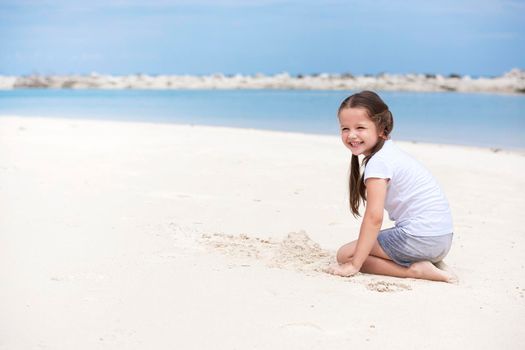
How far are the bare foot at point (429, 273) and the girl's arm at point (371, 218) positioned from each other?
0.26 m

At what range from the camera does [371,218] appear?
2928 millimetres

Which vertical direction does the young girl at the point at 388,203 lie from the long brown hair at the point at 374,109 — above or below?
below

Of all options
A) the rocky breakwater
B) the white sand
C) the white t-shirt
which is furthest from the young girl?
the rocky breakwater

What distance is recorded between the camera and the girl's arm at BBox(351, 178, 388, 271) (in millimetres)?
2926

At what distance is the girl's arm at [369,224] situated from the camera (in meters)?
2.93

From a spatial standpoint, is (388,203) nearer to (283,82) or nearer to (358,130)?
(358,130)

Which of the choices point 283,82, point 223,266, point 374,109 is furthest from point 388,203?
point 283,82

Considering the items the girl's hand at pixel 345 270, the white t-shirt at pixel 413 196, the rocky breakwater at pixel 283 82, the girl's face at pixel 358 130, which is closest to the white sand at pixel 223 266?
the girl's hand at pixel 345 270

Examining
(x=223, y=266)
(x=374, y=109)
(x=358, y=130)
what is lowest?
(x=223, y=266)

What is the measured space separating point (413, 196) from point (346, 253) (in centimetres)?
47

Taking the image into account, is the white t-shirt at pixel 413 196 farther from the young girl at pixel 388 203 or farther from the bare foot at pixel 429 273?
the bare foot at pixel 429 273

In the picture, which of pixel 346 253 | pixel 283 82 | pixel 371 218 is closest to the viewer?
pixel 371 218

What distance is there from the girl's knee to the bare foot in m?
0.31

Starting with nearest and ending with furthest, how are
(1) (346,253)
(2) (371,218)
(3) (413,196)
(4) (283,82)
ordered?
(2) (371,218), (3) (413,196), (1) (346,253), (4) (283,82)
